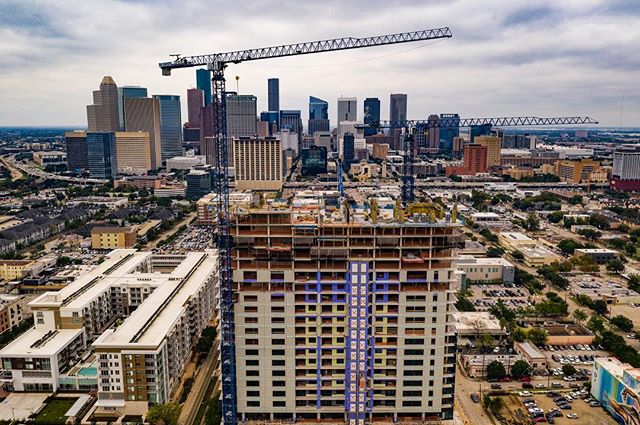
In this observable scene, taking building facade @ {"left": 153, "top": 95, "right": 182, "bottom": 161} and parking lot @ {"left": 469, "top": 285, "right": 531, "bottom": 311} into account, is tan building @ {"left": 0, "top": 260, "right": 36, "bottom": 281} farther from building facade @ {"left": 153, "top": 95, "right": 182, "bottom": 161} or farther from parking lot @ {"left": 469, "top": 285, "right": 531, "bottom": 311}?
building facade @ {"left": 153, "top": 95, "right": 182, "bottom": 161}

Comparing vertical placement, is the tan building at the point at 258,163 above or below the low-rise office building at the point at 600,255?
above

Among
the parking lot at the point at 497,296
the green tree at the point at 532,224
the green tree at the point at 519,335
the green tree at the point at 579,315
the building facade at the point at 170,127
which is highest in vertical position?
the building facade at the point at 170,127

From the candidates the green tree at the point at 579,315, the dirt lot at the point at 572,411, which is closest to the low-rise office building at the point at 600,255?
the green tree at the point at 579,315

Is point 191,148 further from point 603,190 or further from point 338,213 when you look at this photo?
point 338,213

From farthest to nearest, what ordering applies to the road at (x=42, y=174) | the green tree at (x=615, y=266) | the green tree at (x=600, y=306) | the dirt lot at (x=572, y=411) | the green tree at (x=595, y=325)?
the road at (x=42, y=174) → the green tree at (x=615, y=266) → the green tree at (x=600, y=306) → the green tree at (x=595, y=325) → the dirt lot at (x=572, y=411)

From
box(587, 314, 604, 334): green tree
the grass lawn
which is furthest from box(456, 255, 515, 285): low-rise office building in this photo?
the grass lawn

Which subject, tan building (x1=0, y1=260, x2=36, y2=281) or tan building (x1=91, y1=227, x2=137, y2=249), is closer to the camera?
tan building (x1=0, y1=260, x2=36, y2=281)

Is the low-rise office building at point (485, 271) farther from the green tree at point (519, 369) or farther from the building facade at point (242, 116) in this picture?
the building facade at point (242, 116)

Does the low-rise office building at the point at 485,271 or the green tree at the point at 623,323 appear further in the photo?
the low-rise office building at the point at 485,271

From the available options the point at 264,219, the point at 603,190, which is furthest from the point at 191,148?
the point at 264,219
